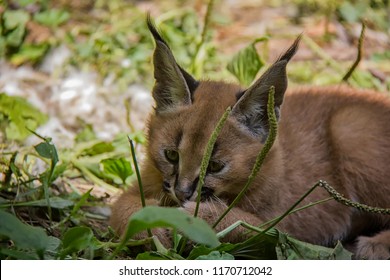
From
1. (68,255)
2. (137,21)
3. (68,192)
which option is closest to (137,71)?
(137,21)

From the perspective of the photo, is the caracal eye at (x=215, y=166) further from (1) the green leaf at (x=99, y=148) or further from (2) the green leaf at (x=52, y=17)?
(2) the green leaf at (x=52, y=17)

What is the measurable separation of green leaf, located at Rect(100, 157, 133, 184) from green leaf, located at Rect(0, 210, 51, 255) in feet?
6.08

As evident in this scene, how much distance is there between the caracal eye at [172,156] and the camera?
379cm

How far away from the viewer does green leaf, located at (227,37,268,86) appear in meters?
5.16

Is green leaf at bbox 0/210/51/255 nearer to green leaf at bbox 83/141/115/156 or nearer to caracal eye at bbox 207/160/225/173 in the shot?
caracal eye at bbox 207/160/225/173

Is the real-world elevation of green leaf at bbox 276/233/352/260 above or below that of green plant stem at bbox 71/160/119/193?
above

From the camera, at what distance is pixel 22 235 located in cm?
287

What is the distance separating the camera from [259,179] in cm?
400

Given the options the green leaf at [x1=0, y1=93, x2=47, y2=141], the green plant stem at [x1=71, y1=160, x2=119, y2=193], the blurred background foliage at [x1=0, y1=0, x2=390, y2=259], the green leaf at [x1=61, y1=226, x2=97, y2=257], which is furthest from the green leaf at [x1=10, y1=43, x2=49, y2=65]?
the green leaf at [x1=61, y1=226, x2=97, y2=257]

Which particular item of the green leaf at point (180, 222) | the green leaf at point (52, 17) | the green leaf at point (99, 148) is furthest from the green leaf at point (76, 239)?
the green leaf at point (52, 17)

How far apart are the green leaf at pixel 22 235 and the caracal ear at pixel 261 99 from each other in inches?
53.3

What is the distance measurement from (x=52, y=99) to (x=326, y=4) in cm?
290

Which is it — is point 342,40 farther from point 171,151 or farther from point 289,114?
point 171,151

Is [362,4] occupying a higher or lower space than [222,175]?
lower
